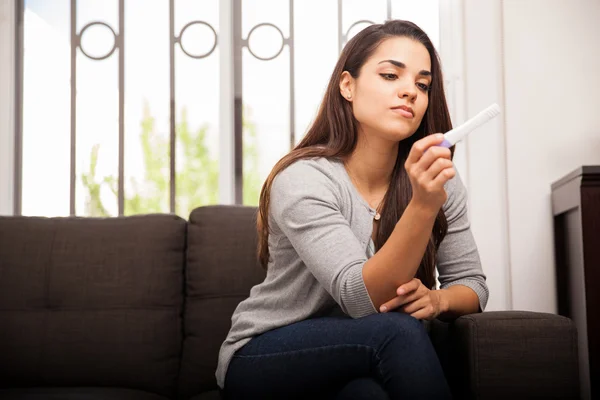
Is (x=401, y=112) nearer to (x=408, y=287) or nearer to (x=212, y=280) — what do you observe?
(x=408, y=287)

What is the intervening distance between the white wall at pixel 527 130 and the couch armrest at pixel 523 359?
977 millimetres

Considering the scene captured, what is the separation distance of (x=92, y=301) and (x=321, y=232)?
0.79 meters

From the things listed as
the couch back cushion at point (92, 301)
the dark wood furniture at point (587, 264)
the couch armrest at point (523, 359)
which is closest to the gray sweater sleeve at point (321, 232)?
the couch armrest at point (523, 359)

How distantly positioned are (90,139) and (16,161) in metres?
0.30

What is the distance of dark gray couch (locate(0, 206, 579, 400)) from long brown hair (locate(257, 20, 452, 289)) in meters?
0.30

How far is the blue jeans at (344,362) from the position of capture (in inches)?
42.0

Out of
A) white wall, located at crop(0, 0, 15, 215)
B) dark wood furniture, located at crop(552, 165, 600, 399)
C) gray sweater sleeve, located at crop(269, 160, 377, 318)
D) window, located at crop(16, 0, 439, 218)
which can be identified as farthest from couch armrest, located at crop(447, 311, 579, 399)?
white wall, located at crop(0, 0, 15, 215)

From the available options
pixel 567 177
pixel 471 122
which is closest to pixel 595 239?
pixel 567 177

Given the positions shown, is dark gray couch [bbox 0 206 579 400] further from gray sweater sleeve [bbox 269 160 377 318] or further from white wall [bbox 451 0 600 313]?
white wall [bbox 451 0 600 313]

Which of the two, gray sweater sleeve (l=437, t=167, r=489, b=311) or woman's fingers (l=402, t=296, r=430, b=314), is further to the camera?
gray sweater sleeve (l=437, t=167, r=489, b=311)

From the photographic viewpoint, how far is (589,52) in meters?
2.21

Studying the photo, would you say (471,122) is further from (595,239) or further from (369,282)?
(595,239)

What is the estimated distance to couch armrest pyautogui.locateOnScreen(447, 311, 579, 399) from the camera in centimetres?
120

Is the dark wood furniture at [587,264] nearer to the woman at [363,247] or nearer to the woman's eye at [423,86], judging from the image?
the woman at [363,247]
